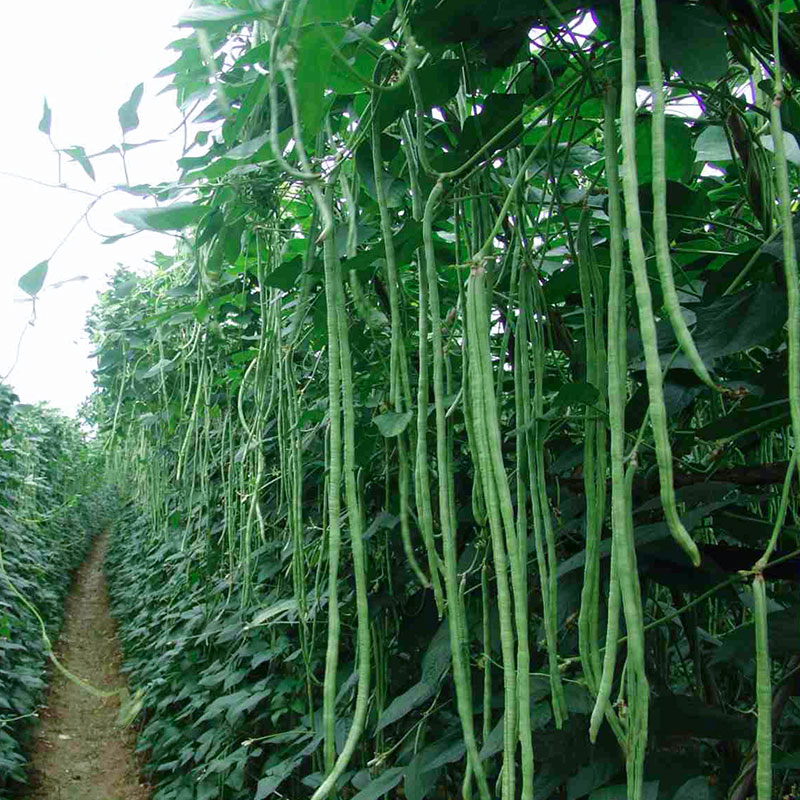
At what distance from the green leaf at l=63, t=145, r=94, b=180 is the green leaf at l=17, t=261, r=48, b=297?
13cm

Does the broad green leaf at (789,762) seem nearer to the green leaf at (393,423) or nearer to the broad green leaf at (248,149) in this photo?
the green leaf at (393,423)

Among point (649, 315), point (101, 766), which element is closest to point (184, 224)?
point (649, 315)

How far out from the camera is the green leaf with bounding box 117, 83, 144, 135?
981 millimetres

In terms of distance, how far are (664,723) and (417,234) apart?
55cm

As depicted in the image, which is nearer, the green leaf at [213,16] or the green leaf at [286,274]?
the green leaf at [213,16]

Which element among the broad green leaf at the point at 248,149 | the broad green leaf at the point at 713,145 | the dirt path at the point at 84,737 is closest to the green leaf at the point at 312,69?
the broad green leaf at the point at 248,149

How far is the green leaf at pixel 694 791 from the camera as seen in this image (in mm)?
709

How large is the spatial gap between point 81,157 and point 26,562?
A: 4627mm

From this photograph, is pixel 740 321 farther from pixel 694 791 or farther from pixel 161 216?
pixel 161 216

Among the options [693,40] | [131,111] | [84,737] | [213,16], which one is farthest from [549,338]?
[84,737]

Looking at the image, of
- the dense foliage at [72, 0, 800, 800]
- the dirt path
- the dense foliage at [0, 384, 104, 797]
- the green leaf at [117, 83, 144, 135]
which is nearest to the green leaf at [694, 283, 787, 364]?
the dense foliage at [72, 0, 800, 800]

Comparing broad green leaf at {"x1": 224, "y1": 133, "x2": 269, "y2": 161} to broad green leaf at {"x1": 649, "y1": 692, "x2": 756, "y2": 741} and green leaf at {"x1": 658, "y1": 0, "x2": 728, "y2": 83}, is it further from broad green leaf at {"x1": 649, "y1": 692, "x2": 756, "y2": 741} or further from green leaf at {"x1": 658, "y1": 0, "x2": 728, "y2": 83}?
broad green leaf at {"x1": 649, "y1": 692, "x2": 756, "y2": 741}

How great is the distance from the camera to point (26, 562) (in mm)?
4926

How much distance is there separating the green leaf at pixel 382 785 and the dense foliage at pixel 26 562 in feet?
1.90
